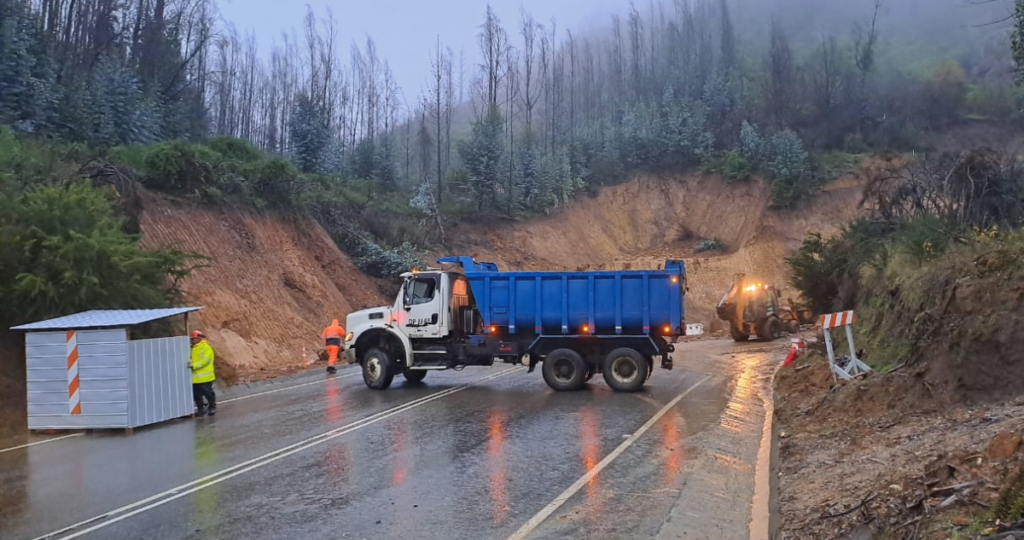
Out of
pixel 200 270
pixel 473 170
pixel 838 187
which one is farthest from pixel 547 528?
pixel 838 187

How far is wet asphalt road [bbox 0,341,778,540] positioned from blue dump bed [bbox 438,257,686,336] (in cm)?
173

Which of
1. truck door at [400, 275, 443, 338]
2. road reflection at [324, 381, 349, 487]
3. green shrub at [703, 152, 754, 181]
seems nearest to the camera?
road reflection at [324, 381, 349, 487]

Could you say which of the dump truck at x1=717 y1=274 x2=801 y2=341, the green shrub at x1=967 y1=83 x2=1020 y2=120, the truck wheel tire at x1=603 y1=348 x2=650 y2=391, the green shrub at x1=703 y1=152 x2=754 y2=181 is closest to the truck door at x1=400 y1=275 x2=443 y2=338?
the truck wheel tire at x1=603 y1=348 x2=650 y2=391

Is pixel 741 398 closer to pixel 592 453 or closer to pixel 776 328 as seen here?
pixel 592 453

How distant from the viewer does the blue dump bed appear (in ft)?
52.6

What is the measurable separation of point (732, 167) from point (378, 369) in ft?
134

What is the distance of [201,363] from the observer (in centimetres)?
1441

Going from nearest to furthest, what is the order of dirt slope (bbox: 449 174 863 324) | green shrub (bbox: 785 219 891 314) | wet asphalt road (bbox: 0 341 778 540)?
wet asphalt road (bbox: 0 341 778 540)
green shrub (bbox: 785 219 891 314)
dirt slope (bbox: 449 174 863 324)

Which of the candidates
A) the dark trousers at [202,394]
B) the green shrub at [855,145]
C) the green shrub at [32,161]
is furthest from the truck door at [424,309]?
the green shrub at [855,145]

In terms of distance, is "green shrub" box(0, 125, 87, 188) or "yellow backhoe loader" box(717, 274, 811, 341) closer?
"green shrub" box(0, 125, 87, 188)

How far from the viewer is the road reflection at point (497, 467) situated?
7.27 meters

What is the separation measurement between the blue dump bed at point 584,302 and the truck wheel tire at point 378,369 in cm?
229

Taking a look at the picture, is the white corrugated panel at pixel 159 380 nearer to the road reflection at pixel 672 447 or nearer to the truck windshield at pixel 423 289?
the truck windshield at pixel 423 289

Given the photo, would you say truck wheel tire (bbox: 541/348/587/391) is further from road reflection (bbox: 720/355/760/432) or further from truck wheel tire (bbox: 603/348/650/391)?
road reflection (bbox: 720/355/760/432)
